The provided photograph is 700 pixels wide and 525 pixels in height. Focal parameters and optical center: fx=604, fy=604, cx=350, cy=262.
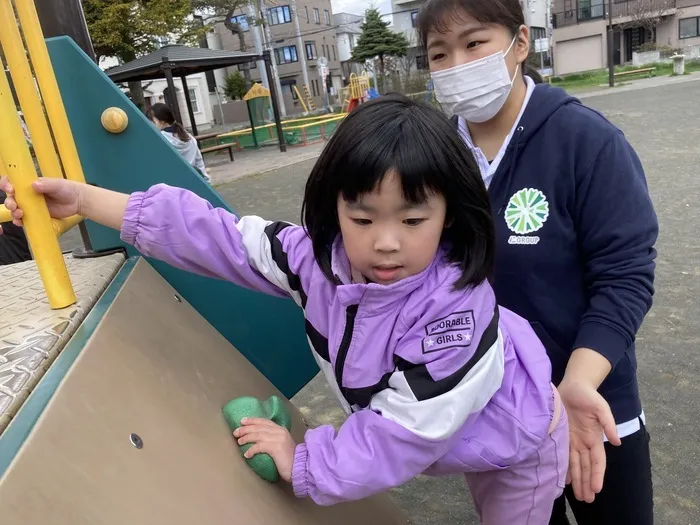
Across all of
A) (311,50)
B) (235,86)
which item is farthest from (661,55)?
(235,86)

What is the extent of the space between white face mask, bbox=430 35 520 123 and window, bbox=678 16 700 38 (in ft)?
120

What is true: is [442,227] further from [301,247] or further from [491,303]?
[301,247]

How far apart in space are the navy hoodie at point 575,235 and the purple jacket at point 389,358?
15 centimetres

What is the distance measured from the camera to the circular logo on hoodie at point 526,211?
4.03 ft

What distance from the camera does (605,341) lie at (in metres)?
1.12

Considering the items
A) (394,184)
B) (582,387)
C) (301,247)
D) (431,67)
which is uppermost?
(431,67)

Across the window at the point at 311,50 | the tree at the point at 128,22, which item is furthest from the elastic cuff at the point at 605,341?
the window at the point at 311,50

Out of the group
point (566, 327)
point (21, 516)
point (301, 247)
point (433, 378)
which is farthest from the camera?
point (566, 327)

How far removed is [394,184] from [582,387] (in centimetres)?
52

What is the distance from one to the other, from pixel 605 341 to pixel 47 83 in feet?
3.90

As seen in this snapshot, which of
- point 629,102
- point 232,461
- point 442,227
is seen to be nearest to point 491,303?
point 442,227

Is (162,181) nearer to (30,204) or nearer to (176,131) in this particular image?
(30,204)

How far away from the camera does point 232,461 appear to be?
1.03 metres

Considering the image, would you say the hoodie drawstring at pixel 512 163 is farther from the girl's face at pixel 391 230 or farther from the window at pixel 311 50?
the window at pixel 311 50
